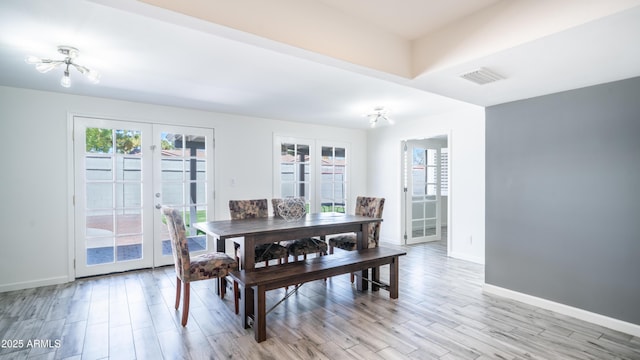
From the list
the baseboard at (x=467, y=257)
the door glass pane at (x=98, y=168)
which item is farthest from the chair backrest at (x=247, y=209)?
the baseboard at (x=467, y=257)

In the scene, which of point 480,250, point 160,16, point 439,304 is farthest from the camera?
point 480,250

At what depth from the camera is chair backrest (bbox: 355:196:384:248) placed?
3814mm

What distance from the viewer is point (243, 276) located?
257 centimetres

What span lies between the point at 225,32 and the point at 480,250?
15.0ft

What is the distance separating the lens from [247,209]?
402cm

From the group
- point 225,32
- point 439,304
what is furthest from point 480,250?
point 225,32

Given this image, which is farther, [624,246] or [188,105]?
[188,105]

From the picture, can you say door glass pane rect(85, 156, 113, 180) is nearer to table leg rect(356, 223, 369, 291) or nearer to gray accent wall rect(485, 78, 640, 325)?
table leg rect(356, 223, 369, 291)

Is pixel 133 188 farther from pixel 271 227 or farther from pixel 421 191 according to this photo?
pixel 421 191

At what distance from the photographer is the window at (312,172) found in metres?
5.53

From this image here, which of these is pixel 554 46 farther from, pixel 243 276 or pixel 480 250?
pixel 480 250

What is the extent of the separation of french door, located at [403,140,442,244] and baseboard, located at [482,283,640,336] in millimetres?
2554

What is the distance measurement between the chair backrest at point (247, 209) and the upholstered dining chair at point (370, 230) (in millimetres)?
1015

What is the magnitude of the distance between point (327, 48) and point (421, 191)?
4.69 m
